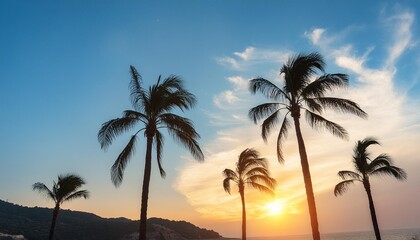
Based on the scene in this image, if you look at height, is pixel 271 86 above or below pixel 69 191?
above

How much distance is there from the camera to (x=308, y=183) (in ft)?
56.5

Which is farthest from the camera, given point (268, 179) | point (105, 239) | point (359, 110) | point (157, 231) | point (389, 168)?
point (157, 231)

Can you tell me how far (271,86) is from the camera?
19.9 m

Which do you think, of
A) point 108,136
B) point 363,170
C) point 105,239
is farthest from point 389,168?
point 105,239

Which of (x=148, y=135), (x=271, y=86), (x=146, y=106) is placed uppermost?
(x=271, y=86)

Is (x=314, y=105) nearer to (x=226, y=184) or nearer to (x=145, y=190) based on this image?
(x=145, y=190)

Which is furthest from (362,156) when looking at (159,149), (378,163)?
(159,149)

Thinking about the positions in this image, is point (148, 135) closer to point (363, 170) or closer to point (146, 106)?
point (146, 106)

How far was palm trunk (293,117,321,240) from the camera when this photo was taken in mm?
16361

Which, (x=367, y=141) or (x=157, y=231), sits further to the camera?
(x=157, y=231)

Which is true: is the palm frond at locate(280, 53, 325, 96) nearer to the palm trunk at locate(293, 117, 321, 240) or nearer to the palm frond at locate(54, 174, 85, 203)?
the palm trunk at locate(293, 117, 321, 240)

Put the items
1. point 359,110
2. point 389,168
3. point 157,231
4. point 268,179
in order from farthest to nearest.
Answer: point 157,231 < point 268,179 < point 389,168 < point 359,110

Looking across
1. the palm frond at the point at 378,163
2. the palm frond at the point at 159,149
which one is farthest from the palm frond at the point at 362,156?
the palm frond at the point at 159,149

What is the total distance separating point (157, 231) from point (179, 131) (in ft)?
446
